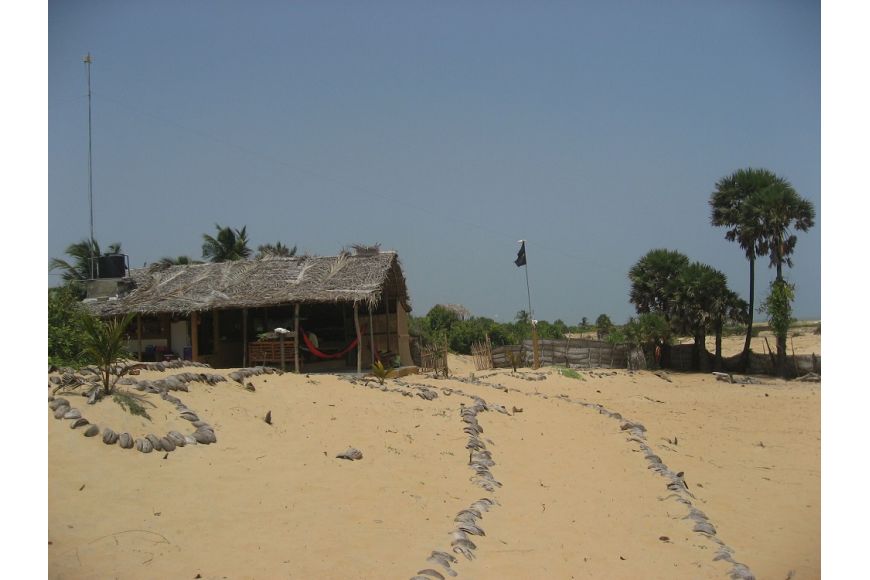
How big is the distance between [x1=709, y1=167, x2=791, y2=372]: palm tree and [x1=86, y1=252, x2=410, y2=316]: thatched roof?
12815mm

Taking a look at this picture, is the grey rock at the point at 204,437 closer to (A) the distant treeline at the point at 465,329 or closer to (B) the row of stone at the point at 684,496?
(B) the row of stone at the point at 684,496

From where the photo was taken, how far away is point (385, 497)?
628 centimetres

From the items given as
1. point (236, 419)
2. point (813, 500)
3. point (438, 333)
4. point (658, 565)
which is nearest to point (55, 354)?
point (236, 419)

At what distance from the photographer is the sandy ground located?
15.8ft

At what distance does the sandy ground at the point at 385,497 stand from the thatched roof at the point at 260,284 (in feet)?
21.0

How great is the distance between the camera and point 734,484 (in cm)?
855

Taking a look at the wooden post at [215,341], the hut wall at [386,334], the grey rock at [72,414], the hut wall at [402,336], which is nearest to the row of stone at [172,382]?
the grey rock at [72,414]

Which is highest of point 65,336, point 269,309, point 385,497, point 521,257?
point 521,257

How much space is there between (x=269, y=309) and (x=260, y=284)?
2.00 meters

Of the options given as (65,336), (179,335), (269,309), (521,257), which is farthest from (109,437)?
(521,257)

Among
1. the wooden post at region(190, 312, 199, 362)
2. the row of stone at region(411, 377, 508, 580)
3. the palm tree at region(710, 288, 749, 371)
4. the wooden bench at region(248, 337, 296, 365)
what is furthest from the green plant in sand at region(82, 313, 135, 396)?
the palm tree at region(710, 288, 749, 371)

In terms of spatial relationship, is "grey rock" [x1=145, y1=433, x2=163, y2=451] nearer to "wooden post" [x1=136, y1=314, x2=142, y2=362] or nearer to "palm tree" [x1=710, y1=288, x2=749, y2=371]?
"wooden post" [x1=136, y1=314, x2=142, y2=362]

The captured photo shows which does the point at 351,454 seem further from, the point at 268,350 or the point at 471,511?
the point at 268,350

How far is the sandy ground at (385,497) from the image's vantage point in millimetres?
4824
